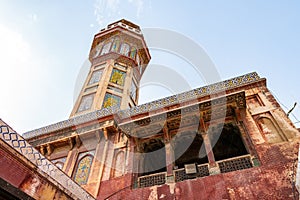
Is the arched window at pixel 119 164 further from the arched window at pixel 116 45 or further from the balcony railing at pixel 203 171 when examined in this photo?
the arched window at pixel 116 45

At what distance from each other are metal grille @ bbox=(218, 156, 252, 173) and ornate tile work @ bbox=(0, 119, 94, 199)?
189 inches

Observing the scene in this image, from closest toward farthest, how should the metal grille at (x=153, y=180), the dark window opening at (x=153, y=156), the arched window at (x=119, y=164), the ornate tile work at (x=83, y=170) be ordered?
the metal grille at (x=153, y=180)
the arched window at (x=119, y=164)
the ornate tile work at (x=83, y=170)
the dark window opening at (x=153, y=156)

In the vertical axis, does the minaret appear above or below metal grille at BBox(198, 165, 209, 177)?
above

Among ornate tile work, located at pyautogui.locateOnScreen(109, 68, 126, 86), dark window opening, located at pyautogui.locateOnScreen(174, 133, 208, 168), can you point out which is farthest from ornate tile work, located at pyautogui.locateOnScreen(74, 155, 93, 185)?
ornate tile work, located at pyautogui.locateOnScreen(109, 68, 126, 86)

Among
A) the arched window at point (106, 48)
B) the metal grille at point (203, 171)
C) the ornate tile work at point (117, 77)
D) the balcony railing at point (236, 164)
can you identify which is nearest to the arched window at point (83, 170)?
the metal grille at point (203, 171)

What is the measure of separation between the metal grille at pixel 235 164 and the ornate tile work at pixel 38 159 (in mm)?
4812

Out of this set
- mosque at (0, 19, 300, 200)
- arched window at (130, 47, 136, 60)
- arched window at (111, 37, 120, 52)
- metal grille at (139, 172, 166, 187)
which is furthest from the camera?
arched window at (130, 47, 136, 60)

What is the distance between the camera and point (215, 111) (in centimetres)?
934

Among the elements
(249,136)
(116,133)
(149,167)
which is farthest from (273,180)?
(116,133)

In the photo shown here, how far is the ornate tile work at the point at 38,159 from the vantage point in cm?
497

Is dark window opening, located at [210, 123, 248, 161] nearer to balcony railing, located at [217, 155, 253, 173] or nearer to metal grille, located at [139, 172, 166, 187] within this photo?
balcony railing, located at [217, 155, 253, 173]

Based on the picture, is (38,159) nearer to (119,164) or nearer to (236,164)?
(119,164)

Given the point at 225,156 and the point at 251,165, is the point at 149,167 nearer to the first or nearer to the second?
the point at 225,156

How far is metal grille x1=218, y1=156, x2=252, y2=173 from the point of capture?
793 centimetres
